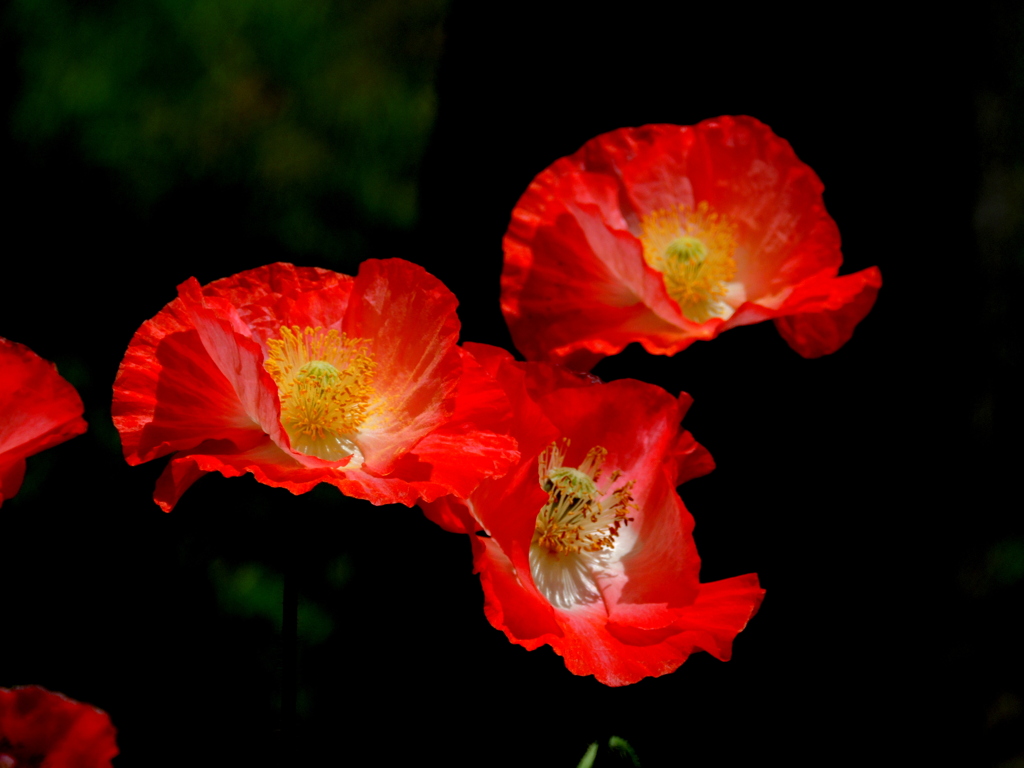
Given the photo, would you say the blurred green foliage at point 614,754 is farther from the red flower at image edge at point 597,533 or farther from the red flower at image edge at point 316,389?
the red flower at image edge at point 316,389

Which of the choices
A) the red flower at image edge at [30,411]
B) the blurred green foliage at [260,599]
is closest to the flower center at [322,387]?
the red flower at image edge at [30,411]

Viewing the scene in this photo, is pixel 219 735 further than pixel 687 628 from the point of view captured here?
Yes

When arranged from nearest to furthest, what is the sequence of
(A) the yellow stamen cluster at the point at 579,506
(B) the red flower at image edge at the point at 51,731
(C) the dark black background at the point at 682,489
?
(B) the red flower at image edge at the point at 51,731 < (A) the yellow stamen cluster at the point at 579,506 < (C) the dark black background at the point at 682,489

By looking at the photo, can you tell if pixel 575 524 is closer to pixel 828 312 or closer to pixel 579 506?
pixel 579 506

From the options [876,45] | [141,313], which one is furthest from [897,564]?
[141,313]

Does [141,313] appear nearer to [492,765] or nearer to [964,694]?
[492,765]
